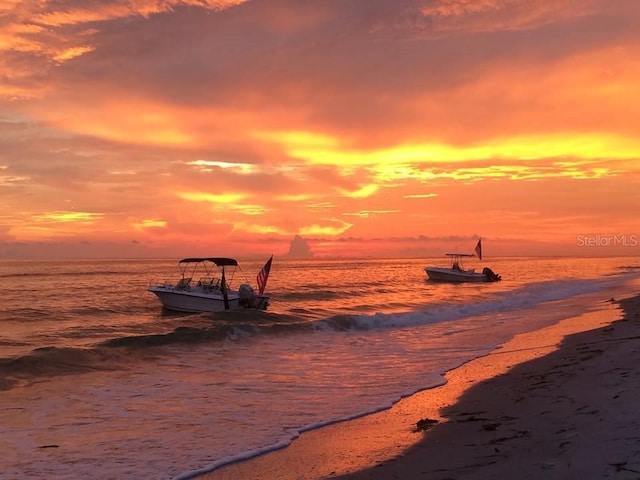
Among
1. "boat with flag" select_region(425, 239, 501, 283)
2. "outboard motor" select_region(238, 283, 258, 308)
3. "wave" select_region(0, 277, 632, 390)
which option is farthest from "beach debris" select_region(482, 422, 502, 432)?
"boat with flag" select_region(425, 239, 501, 283)

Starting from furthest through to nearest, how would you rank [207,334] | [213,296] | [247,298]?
[213,296] → [247,298] → [207,334]

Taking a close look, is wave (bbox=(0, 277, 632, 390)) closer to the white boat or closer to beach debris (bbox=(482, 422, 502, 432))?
the white boat

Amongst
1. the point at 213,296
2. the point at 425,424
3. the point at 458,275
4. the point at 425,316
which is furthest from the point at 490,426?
the point at 458,275

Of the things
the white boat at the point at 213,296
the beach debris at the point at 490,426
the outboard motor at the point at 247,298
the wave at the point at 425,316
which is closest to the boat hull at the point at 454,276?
the wave at the point at 425,316

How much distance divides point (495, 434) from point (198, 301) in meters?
26.3

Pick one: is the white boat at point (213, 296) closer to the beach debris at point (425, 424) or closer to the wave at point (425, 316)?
the wave at point (425, 316)

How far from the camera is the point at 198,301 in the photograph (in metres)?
31.6

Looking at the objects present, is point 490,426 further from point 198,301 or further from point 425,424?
point 198,301

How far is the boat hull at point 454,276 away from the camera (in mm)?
61594

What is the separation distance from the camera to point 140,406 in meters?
10.2

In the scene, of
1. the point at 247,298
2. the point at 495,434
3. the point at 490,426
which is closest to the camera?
the point at 495,434

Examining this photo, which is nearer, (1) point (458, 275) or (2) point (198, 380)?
(2) point (198, 380)

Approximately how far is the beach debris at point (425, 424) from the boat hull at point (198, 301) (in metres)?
22.5

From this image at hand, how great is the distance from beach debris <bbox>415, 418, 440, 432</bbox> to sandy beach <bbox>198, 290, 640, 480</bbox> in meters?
0.02
